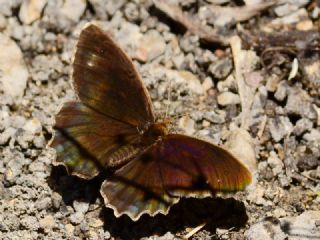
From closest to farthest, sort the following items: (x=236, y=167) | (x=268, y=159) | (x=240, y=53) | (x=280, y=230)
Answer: (x=236, y=167), (x=280, y=230), (x=268, y=159), (x=240, y=53)

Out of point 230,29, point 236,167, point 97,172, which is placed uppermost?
point 230,29

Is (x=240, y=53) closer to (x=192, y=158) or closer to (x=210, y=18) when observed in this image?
(x=210, y=18)

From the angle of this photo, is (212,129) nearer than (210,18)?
Yes

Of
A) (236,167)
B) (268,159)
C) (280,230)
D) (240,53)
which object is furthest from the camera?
(240,53)

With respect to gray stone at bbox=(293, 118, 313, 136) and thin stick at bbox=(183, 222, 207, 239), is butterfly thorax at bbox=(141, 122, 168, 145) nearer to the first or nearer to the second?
thin stick at bbox=(183, 222, 207, 239)

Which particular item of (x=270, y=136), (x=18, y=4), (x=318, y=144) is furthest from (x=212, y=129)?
(x=18, y=4)

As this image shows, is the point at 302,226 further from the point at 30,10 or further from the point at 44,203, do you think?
the point at 30,10
